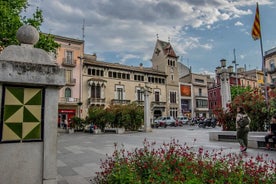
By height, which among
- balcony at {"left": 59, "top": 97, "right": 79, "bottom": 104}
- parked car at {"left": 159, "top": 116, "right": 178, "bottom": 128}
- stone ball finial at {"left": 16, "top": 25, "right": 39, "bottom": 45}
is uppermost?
balcony at {"left": 59, "top": 97, "right": 79, "bottom": 104}

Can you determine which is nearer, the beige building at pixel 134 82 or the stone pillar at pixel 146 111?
the stone pillar at pixel 146 111

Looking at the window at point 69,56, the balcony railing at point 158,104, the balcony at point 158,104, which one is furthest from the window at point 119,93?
the window at point 69,56

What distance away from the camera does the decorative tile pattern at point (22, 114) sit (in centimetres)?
271

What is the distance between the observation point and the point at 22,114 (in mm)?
2791

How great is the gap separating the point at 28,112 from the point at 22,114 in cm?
7

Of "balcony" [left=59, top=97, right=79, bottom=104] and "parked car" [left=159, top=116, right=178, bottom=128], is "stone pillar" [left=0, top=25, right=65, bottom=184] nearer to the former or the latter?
"balcony" [left=59, top=97, right=79, bottom=104]

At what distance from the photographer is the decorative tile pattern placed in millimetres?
2715

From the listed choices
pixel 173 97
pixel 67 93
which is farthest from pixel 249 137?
pixel 173 97

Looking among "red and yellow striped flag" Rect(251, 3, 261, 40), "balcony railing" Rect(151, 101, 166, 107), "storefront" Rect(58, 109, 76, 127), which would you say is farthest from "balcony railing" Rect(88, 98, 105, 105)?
"red and yellow striped flag" Rect(251, 3, 261, 40)

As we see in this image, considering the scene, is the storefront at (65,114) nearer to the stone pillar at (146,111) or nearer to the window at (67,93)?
Answer: the window at (67,93)

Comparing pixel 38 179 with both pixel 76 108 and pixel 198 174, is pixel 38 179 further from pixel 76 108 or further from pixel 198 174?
pixel 76 108

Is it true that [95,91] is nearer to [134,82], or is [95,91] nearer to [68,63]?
[68,63]

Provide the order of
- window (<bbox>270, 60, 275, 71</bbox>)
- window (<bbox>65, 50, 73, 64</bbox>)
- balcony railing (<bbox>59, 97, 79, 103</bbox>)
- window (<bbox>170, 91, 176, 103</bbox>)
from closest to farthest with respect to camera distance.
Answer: balcony railing (<bbox>59, 97, 79, 103</bbox>), window (<bbox>65, 50, 73, 64</bbox>), window (<bbox>270, 60, 275, 71</bbox>), window (<bbox>170, 91, 176, 103</bbox>)

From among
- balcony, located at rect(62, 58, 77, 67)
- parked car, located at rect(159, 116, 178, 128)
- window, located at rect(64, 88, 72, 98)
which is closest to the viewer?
window, located at rect(64, 88, 72, 98)
